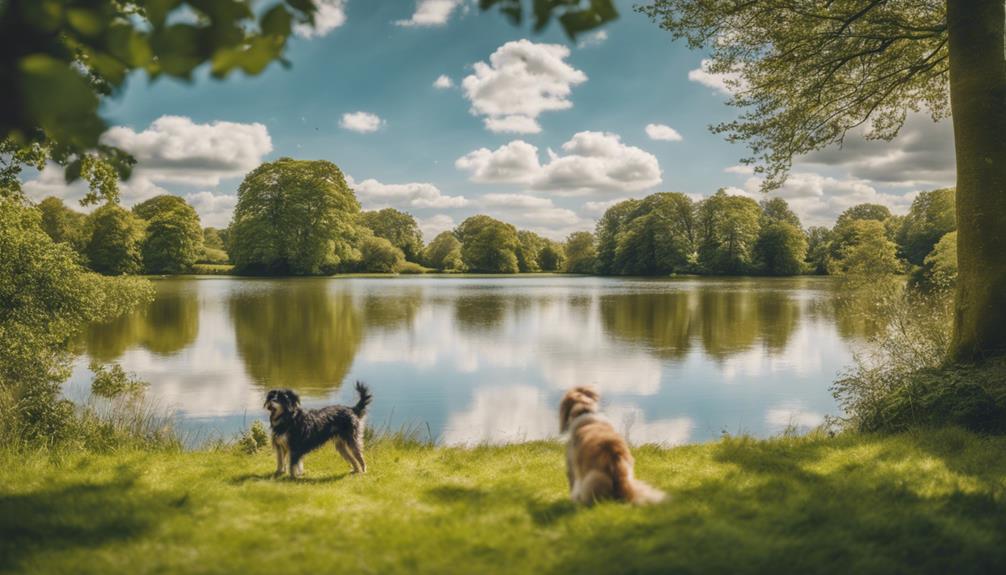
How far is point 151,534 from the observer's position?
13.6ft

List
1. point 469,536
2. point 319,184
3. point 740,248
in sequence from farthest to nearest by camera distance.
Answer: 1. point 740,248
2. point 319,184
3. point 469,536

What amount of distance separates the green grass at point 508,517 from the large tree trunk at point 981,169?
226 cm

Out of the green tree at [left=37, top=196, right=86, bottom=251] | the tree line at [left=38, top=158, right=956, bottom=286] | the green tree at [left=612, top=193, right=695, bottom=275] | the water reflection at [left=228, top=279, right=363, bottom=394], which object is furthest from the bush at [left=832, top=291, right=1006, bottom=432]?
the green tree at [left=37, top=196, right=86, bottom=251]

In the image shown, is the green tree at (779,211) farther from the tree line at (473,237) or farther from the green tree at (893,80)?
the green tree at (893,80)

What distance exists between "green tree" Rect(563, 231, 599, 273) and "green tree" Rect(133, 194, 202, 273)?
6144 centimetres

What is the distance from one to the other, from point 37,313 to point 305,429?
26.9 ft

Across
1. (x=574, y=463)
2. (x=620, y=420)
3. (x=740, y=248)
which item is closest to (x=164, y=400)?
(x=620, y=420)

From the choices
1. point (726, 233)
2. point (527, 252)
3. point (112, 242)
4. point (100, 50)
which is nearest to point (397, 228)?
point (527, 252)

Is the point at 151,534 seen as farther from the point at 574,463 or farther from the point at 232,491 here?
the point at 574,463

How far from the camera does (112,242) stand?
69.2m

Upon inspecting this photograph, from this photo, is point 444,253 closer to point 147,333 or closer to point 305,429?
point 147,333

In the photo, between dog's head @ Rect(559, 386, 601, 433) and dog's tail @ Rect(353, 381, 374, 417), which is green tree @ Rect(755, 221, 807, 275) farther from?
dog's head @ Rect(559, 386, 601, 433)

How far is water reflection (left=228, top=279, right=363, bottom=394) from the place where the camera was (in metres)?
15.5

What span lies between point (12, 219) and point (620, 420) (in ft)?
40.3
